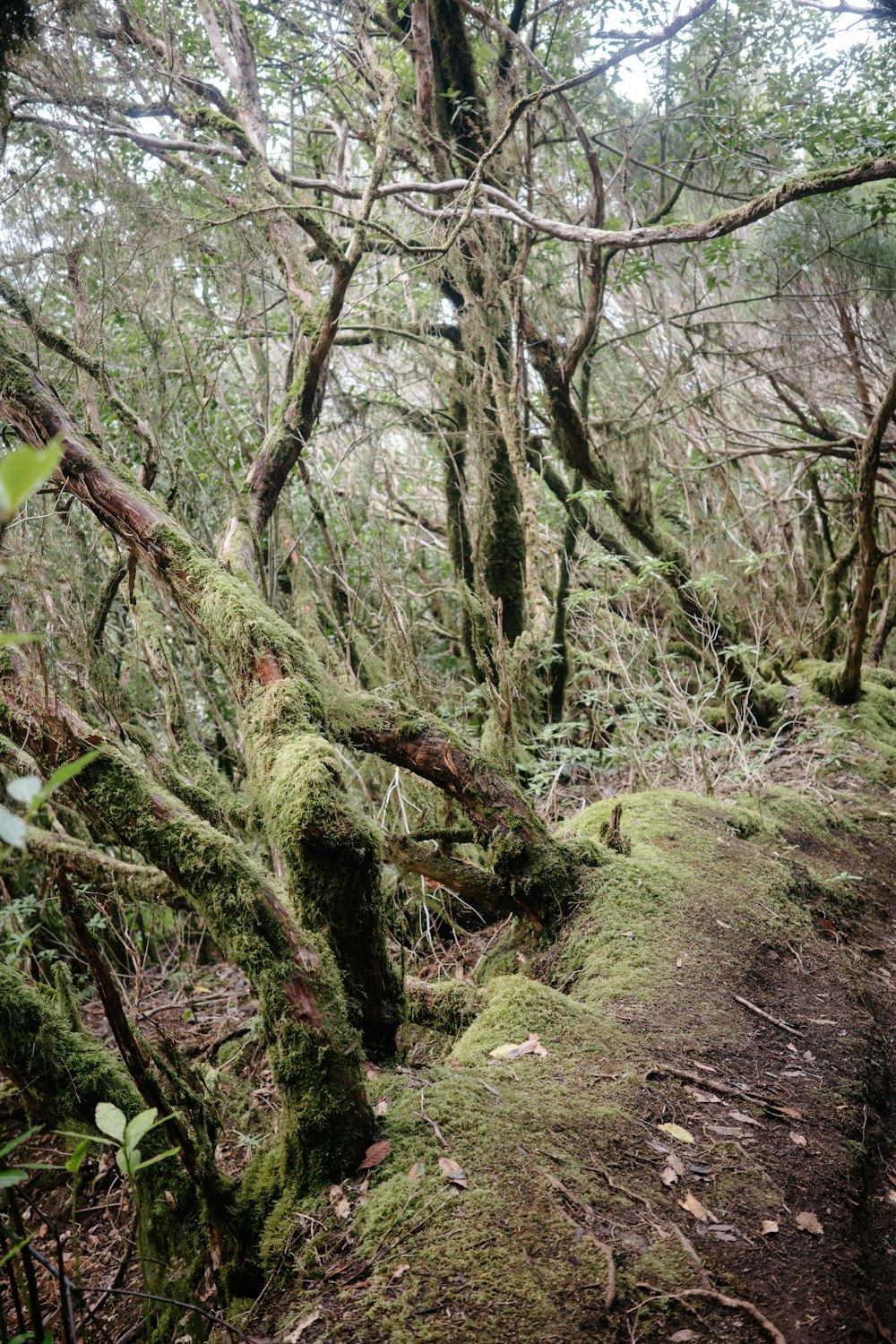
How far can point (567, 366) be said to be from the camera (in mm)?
6887

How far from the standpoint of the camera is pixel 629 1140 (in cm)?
247

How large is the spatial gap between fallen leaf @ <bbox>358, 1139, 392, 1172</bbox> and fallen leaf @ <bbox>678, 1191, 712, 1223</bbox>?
0.79 meters

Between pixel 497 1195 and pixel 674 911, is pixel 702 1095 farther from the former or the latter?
pixel 674 911

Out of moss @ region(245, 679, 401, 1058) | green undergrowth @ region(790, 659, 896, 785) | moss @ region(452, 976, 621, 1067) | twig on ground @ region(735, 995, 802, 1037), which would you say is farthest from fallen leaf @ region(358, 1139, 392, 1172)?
green undergrowth @ region(790, 659, 896, 785)

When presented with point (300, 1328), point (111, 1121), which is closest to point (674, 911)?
point (300, 1328)

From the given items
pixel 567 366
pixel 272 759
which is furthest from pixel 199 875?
pixel 567 366

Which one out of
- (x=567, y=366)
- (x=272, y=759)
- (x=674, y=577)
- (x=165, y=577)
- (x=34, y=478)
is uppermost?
(x=567, y=366)

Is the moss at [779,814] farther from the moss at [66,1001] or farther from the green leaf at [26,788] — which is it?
the green leaf at [26,788]

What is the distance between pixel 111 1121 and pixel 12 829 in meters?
1.08

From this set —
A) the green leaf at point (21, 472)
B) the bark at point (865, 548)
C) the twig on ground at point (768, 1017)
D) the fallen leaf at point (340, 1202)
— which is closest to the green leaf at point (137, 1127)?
the fallen leaf at point (340, 1202)

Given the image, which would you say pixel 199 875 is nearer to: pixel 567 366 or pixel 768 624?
pixel 567 366

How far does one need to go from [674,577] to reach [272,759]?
5579mm

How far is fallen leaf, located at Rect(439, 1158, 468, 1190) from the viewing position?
7.22ft

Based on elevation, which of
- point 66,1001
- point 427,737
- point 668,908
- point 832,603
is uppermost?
point 832,603
